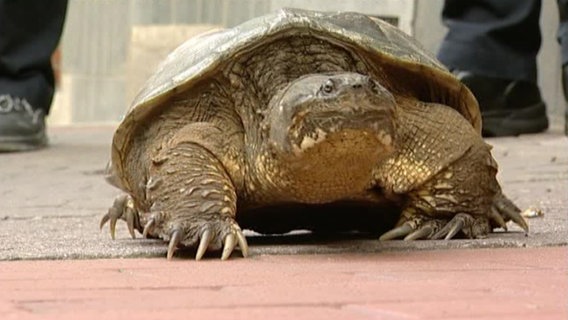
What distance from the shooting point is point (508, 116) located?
5.61 m

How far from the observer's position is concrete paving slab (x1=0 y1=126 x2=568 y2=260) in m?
2.27

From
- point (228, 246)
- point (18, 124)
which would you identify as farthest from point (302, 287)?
point (18, 124)

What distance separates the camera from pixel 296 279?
1.84 meters

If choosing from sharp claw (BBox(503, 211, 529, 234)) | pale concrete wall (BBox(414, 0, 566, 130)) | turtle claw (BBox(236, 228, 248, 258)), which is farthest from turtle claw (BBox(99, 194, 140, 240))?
pale concrete wall (BBox(414, 0, 566, 130))

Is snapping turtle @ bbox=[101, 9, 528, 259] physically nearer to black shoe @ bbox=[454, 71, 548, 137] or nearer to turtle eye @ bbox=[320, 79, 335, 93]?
turtle eye @ bbox=[320, 79, 335, 93]

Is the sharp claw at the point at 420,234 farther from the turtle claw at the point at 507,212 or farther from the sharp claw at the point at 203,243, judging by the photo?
the sharp claw at the point at 203,243

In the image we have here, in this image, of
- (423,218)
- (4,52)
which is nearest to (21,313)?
(423,218)

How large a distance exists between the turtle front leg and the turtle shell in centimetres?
16

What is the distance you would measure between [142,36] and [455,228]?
595 centimetres

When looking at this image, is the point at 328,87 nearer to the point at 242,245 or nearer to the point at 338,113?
the point at 338,113

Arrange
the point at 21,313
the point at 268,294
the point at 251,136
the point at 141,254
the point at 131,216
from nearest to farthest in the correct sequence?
the point at 21,313 → the point at 268,294 → the point at 141,254 → the point at 251,136 → the point at 131,216

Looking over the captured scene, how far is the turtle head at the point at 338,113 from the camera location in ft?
6.79

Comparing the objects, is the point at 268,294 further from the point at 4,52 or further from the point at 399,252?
the point at 4,52

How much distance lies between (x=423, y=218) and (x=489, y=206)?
14cm
